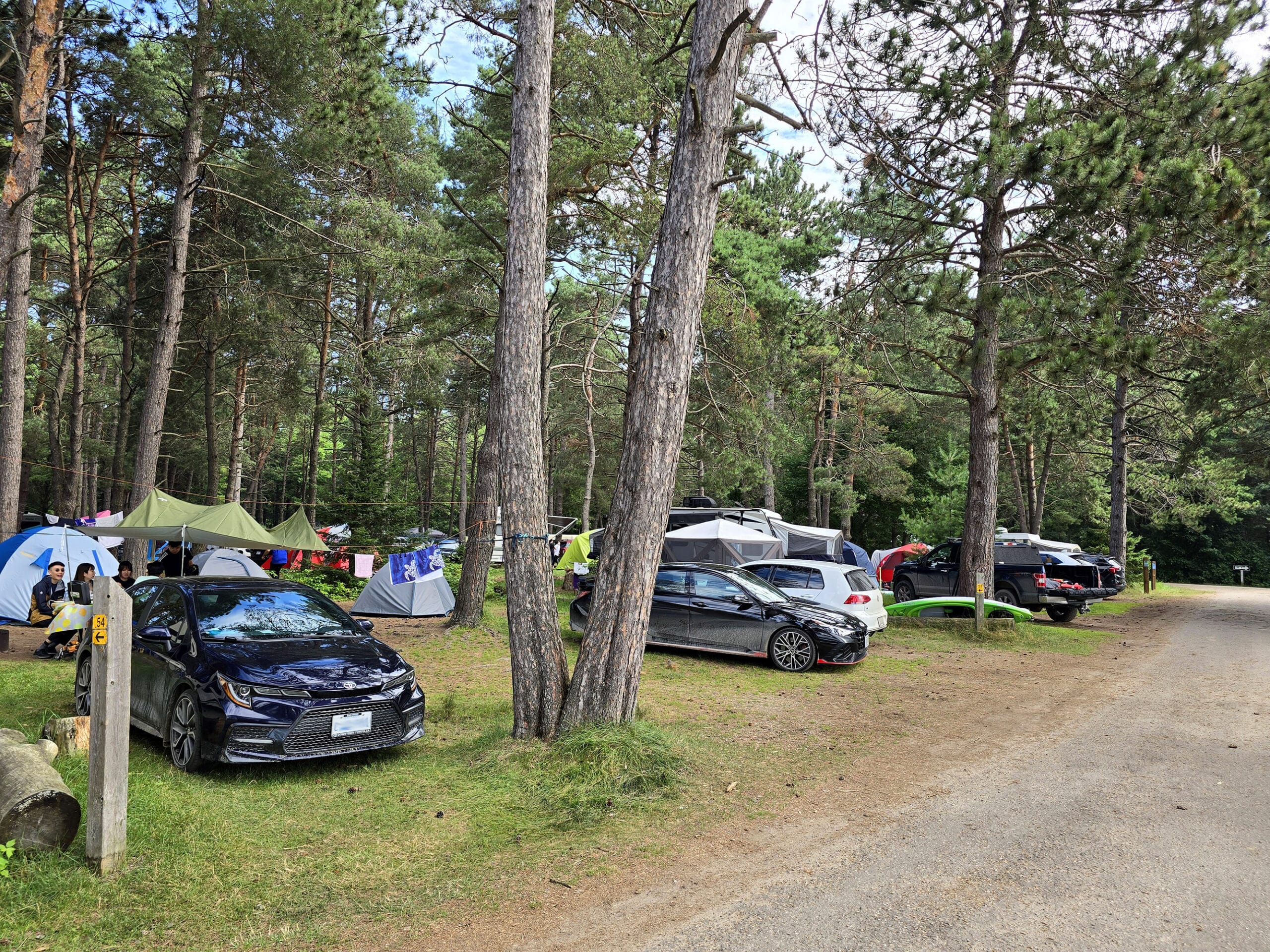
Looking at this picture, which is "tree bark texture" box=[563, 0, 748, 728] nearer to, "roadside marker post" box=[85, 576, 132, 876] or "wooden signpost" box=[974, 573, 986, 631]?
"roadside marker post" box=[85, 576, 132, 876]

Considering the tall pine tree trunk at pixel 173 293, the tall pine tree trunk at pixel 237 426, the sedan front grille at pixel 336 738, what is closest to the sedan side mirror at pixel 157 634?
the sedan front grille at pixel 336 738

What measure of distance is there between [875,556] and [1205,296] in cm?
1796

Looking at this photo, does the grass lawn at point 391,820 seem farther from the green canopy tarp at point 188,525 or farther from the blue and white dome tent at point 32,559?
the green canopy tarp at point 188,525

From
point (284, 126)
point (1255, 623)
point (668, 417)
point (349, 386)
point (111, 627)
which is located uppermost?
point (284, 126)

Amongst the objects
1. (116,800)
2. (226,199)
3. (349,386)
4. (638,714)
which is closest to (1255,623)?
(638,714)

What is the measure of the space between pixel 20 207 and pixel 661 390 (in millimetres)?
10175

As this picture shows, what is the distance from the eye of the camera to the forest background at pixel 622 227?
1060 centimetres

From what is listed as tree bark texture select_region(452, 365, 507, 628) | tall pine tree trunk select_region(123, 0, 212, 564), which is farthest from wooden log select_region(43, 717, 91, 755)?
tall pine tree trunk select_region(123, 0, 212, 564)

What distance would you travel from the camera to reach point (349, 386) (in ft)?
84.0

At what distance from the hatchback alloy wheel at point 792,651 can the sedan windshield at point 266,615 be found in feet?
19.7

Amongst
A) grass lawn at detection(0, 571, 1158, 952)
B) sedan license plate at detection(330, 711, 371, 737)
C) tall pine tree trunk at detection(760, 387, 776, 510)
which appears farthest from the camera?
Answer: tall pine tree trunk at detection(760, 387, 776, 510)

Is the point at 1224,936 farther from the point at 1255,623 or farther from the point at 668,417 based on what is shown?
the point at 1255,623

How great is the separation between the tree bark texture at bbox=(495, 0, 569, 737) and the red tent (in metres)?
20.9

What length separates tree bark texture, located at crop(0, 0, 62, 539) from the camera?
1122 cm
